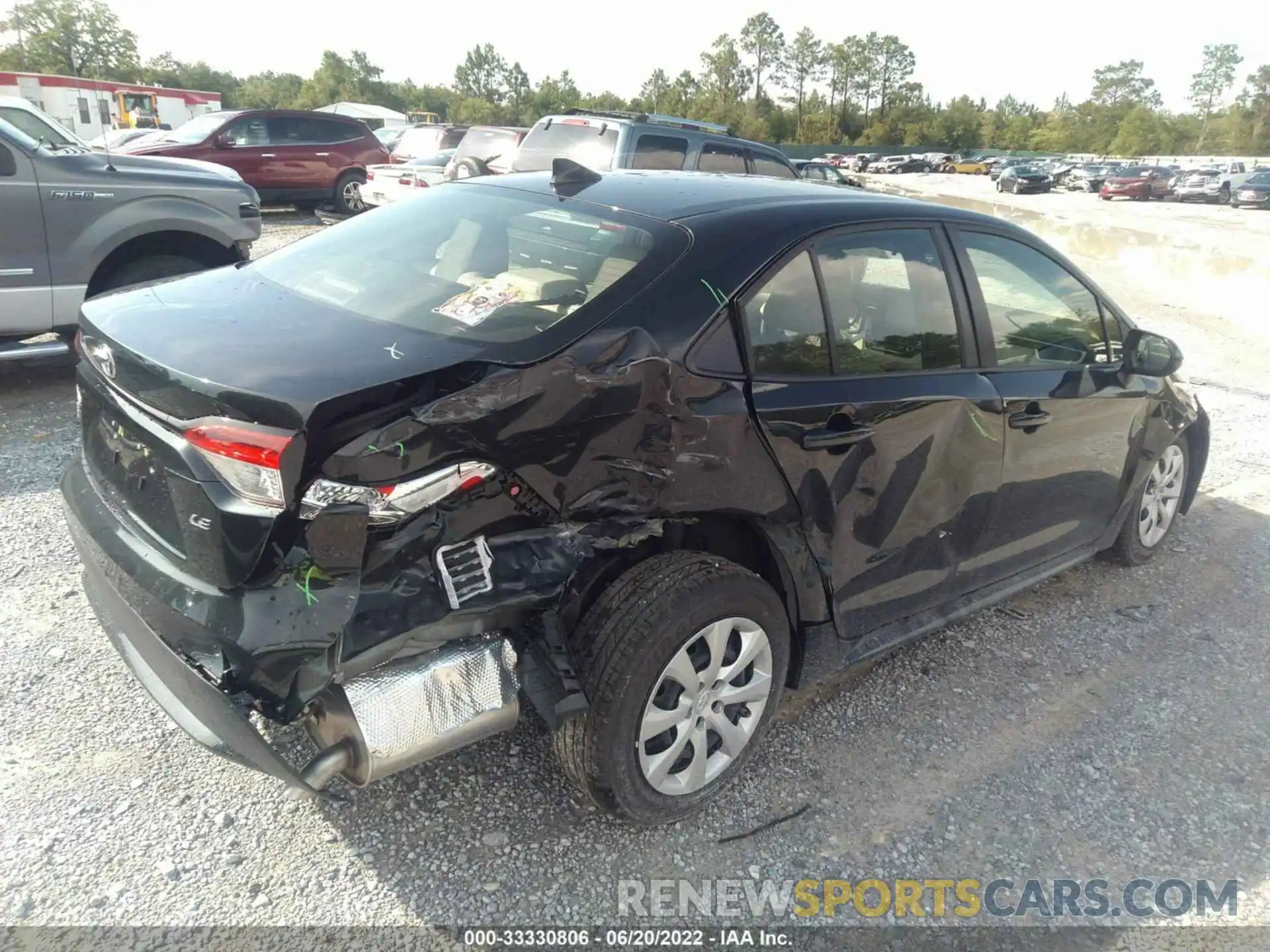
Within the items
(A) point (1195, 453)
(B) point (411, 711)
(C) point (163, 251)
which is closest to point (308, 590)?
(B) point (411, 711)

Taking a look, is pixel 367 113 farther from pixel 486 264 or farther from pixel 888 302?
pixel 888 302

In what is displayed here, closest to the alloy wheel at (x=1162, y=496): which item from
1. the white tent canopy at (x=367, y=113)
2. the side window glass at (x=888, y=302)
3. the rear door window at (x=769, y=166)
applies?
the side window glass at (x=888, y=302)

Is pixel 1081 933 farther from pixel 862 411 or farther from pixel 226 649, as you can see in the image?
pixel 226 649

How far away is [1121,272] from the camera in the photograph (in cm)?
1527

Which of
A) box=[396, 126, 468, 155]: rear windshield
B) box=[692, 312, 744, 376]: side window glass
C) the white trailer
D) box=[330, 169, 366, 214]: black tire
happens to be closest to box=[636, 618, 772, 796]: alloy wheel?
box=[692, 312, 744, 376]: side window glass

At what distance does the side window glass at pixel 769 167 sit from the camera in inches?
401

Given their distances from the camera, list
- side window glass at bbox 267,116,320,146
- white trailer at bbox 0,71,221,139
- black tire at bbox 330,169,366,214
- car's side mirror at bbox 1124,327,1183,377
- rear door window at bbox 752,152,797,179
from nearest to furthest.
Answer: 1. car's side mirror at bbox 1124,327,1183,377
2. rear door window at bbox 752,152,797,179
3. white trailer at bbox 0,71,221,139
4. side window glass at bbox 267,116,320,146
5. black tire at bbox 330,169,366,214

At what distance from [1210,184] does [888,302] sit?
45292 millimetres

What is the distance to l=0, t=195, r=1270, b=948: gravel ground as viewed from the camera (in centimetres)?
233

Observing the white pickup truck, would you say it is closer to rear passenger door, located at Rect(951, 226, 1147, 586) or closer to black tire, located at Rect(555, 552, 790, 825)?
rear passenger door, located at Rect(951, 226, 1147, 586)

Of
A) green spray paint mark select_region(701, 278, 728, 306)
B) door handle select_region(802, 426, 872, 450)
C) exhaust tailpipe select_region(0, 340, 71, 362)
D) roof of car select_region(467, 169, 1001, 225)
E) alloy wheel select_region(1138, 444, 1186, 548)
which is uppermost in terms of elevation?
roof of car select_region(467, 169, 1001, 225)

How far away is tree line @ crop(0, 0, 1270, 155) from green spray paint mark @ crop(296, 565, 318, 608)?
243 feet

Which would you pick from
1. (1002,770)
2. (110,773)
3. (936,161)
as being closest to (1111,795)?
(1002,770)

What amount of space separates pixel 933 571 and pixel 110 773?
2744 millimetres
